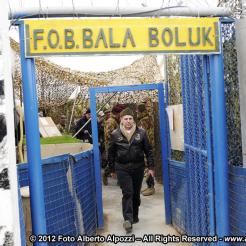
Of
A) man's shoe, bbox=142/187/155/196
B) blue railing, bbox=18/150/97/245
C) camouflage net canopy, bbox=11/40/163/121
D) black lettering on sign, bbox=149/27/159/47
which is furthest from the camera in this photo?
camouflage net canopy, bbox=11/40/163/121

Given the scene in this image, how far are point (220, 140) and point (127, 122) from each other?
243cm

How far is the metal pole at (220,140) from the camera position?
3.77 meters

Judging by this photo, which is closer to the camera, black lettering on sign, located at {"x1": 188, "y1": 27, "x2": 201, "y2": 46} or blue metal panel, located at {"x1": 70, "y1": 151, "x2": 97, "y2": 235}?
black lettering on sign, located at {"x1": 188, "y1": 27, "x2": 201, "y2": 46}

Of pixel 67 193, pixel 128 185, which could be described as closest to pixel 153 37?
pixel 67 193

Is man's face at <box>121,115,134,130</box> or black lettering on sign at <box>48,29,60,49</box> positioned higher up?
black lettering on sign at <box>48,29,60,49</box>

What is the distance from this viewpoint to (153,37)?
3545 mm

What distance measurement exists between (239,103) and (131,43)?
1.05 metres

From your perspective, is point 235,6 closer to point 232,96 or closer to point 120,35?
point 232,96

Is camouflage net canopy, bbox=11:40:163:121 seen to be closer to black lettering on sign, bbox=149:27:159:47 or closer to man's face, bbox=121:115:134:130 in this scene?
man's face, bbox=121:115:134:130

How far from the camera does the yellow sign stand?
3.43 m

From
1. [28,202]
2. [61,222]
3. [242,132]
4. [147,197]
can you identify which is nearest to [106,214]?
[147,197]

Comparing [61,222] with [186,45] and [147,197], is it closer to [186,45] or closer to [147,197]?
[186,45]

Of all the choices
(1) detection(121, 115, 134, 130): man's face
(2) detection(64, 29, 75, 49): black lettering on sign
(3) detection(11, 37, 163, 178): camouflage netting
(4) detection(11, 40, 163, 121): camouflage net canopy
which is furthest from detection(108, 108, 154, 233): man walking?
(4) detection(11, 40, 163, 121): camouflage net canopy

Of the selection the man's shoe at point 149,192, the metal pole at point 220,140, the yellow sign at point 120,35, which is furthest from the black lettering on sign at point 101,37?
the man's shoe at point 149,192
